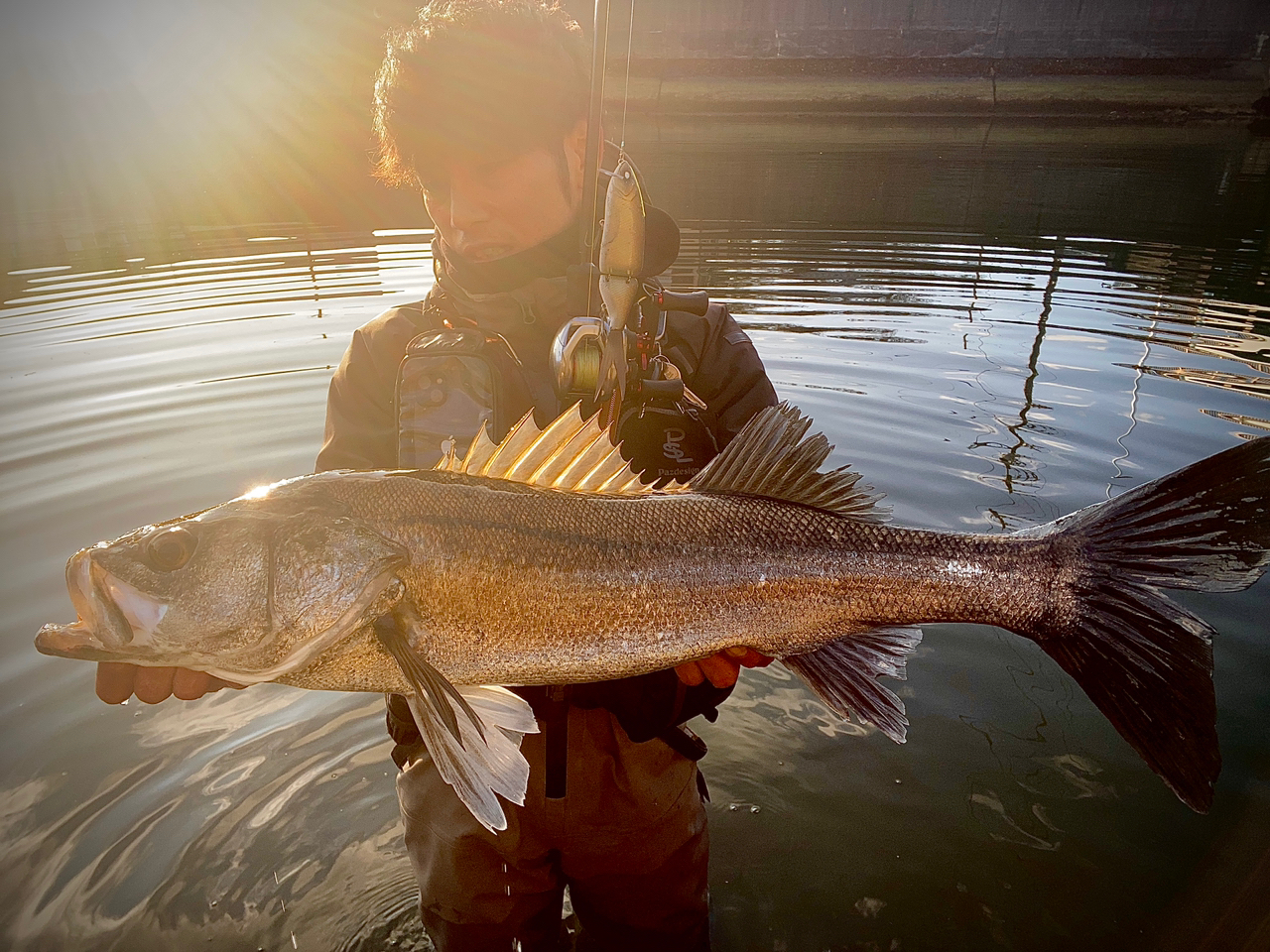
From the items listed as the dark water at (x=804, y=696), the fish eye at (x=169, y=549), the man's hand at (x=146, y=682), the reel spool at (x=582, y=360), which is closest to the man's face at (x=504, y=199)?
the reel spool at (x=582, y=360)

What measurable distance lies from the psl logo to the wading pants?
1.01 metres

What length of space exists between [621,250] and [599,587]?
1.20 metres

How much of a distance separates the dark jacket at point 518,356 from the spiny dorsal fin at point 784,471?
1.96 ft

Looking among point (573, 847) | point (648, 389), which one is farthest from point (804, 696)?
point (648, 389)

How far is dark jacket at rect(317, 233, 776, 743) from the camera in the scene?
322 cm

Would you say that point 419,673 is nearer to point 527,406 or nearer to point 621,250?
point 527,406

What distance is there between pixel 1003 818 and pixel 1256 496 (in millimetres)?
2851

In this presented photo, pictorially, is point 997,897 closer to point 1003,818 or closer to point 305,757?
point 1003,818

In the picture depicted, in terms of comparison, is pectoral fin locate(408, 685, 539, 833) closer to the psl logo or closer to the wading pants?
the wading pants

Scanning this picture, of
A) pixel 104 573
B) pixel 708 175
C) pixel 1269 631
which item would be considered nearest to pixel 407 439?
pixel 104 573

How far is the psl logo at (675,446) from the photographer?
301 cm

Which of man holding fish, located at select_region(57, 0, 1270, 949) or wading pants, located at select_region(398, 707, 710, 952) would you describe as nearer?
man holding fish, located at select_region(57, 0, 1270, 949)

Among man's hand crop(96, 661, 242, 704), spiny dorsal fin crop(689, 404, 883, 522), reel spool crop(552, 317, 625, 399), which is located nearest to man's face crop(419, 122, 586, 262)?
reel spool crop(552, 317, 625, 399)

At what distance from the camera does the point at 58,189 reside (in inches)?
1499
